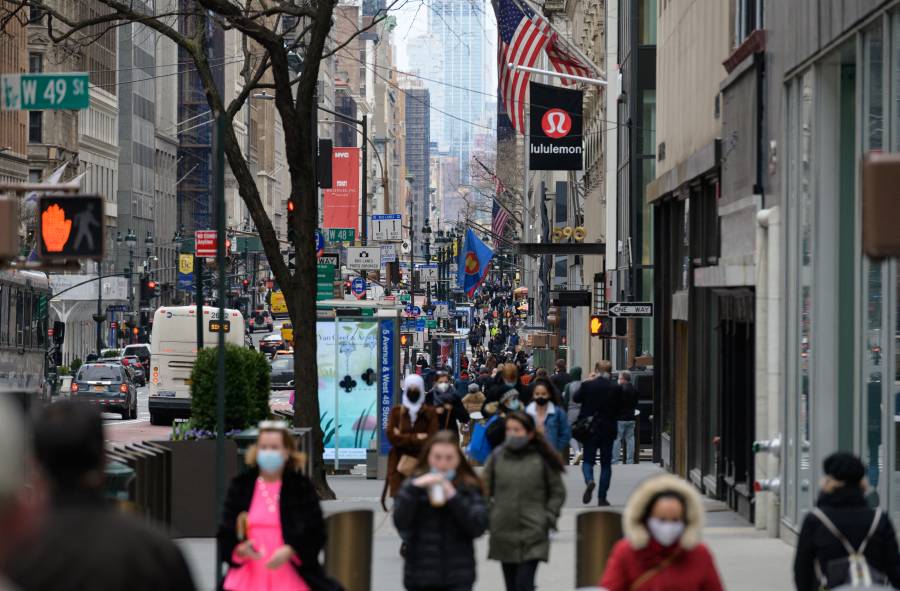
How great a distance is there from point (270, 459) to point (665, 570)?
2818 millimetres

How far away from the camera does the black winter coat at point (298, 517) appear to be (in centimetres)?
1015

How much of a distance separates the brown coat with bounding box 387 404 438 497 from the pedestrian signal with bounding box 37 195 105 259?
6.24 metres

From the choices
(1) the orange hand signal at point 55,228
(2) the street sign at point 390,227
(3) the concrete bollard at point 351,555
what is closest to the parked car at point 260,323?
(2) the street sign at point 390,227

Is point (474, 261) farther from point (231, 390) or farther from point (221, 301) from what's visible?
point (221, 301)

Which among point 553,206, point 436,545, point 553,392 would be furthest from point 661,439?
point 553,206

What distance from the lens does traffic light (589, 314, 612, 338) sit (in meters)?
43.1

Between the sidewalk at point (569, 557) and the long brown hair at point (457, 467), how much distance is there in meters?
2.24

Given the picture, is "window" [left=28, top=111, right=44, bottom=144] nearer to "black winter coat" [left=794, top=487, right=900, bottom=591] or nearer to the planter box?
the planter box

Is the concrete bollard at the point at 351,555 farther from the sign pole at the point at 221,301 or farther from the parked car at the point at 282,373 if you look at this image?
the parked car at the point at 282,373

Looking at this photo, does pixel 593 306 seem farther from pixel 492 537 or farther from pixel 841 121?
pixel 492 537

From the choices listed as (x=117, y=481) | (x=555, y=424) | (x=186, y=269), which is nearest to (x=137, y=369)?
(x=186, y=269)

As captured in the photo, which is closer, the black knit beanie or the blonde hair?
the black knit beanie

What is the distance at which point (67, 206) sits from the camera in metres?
13.4

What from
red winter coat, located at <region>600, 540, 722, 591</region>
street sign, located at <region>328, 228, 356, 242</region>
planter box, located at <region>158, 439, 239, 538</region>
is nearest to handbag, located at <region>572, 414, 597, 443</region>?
planter box, located at <region>158, 439, 239, 538</region>
